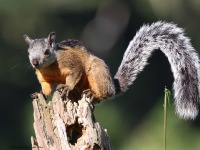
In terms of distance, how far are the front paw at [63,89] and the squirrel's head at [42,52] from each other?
22 cm

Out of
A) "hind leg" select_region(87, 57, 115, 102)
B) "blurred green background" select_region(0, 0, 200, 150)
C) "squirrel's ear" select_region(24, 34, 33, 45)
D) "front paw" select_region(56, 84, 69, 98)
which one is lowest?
"front paw" select_region(56, 84, 69, 98)

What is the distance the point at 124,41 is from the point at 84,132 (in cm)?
1422

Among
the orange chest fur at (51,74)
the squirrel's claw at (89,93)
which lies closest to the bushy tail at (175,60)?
the squirrel's claw at (89,93)

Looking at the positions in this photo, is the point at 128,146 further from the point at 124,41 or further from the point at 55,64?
the point at 55,64

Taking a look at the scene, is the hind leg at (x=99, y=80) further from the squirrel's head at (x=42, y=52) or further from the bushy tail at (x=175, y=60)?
the bushy tail at (x=175, y=60)

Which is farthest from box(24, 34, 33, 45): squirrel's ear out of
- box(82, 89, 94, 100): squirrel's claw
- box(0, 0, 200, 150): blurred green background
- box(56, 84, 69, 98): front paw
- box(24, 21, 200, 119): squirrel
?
box(0, 0, 200, 150): blurred green background

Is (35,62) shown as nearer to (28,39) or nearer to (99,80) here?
(28,39)

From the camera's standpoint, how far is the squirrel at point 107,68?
8.22m

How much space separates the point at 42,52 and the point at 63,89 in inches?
14.4

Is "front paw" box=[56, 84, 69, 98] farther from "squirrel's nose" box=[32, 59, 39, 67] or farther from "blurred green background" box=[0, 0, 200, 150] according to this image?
"blurred green background" box=[0, 0, 200, 150]

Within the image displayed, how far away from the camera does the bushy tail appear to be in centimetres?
→ 821

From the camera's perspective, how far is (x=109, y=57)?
20.7 meters

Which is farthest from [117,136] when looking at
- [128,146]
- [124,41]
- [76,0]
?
[76,0]

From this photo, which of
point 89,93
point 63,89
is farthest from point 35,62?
point 89,93
